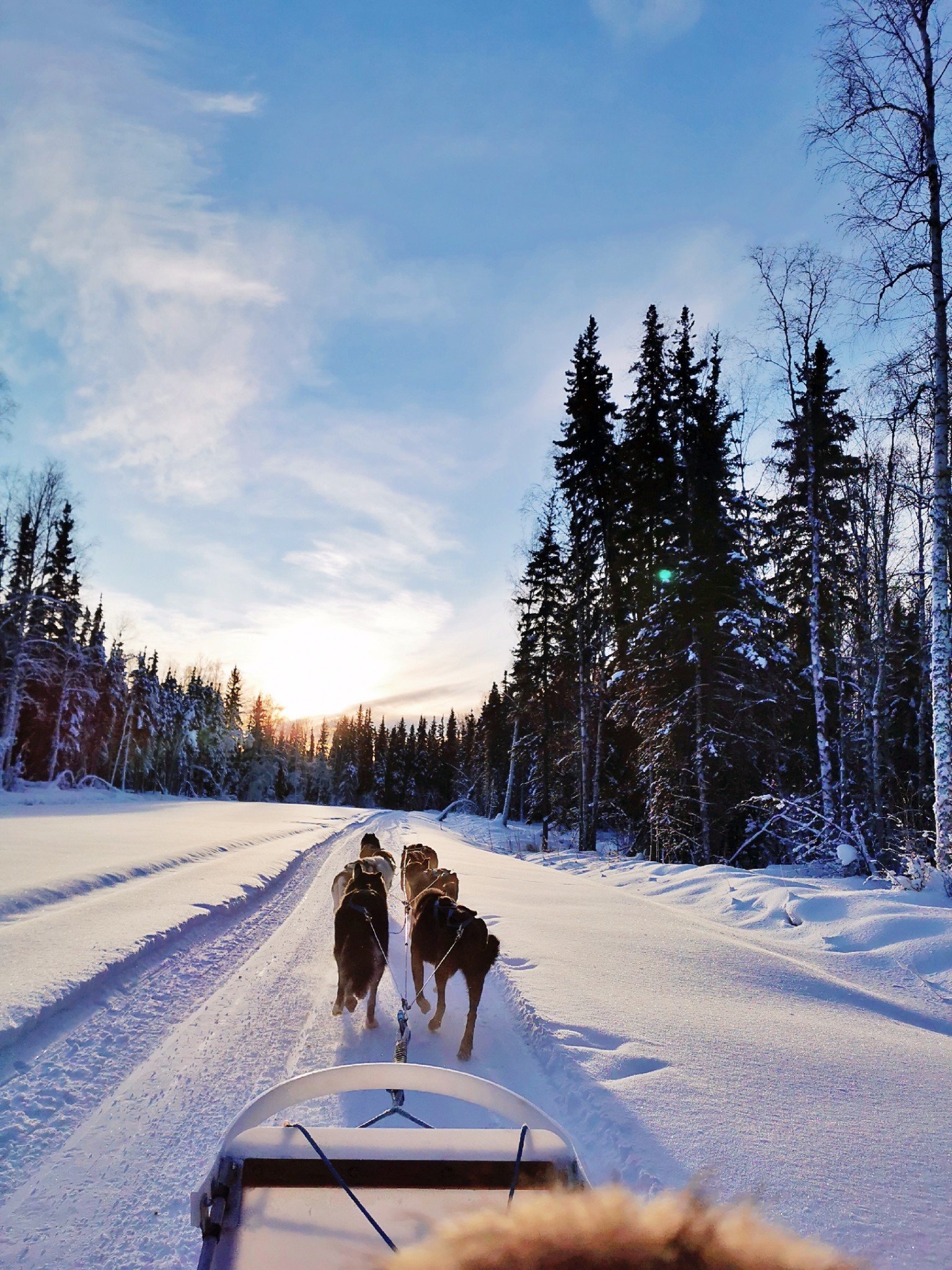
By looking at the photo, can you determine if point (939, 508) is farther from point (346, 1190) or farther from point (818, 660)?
point (346, 1190)

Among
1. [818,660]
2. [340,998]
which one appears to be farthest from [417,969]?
[818,660]

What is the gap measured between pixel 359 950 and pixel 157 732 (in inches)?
2220

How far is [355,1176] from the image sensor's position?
1.63 metres

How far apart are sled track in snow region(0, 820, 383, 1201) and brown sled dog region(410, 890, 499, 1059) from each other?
1.77 meters

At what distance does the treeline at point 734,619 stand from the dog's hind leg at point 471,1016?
8.29 metres

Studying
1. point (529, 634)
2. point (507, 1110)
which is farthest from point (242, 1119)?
point (529, 634)

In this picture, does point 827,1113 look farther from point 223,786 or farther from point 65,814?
point 223,786

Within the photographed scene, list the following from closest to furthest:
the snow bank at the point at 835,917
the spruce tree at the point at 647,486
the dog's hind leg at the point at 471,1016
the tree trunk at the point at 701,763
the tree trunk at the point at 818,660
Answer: the dog's hind leg at the point at 471,1016
the snow bank at the point at 835,917
the tree trunk at the point at 818,660
the tree trunk at the point at 701,763
the spruce tree at the point at 647,486

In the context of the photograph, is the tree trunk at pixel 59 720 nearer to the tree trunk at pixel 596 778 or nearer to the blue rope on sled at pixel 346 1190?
the tree trunk at pixel 596 778

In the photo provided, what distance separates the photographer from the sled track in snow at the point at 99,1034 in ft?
9.87

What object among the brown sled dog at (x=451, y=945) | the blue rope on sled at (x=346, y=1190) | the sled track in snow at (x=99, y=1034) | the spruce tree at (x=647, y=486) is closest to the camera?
the blue rope on sled at (x=346, y=1190)

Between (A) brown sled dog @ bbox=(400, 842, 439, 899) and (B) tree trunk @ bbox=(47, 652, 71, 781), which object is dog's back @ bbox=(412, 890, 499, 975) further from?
(B) tree trunk @ bbox=(47, 652, 71, 781)

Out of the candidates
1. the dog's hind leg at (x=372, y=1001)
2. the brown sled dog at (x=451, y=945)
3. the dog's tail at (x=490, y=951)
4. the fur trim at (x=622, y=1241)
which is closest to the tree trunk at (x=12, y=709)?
the dog's hind leg at (x=372, y=1001)

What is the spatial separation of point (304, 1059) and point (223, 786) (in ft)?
250
